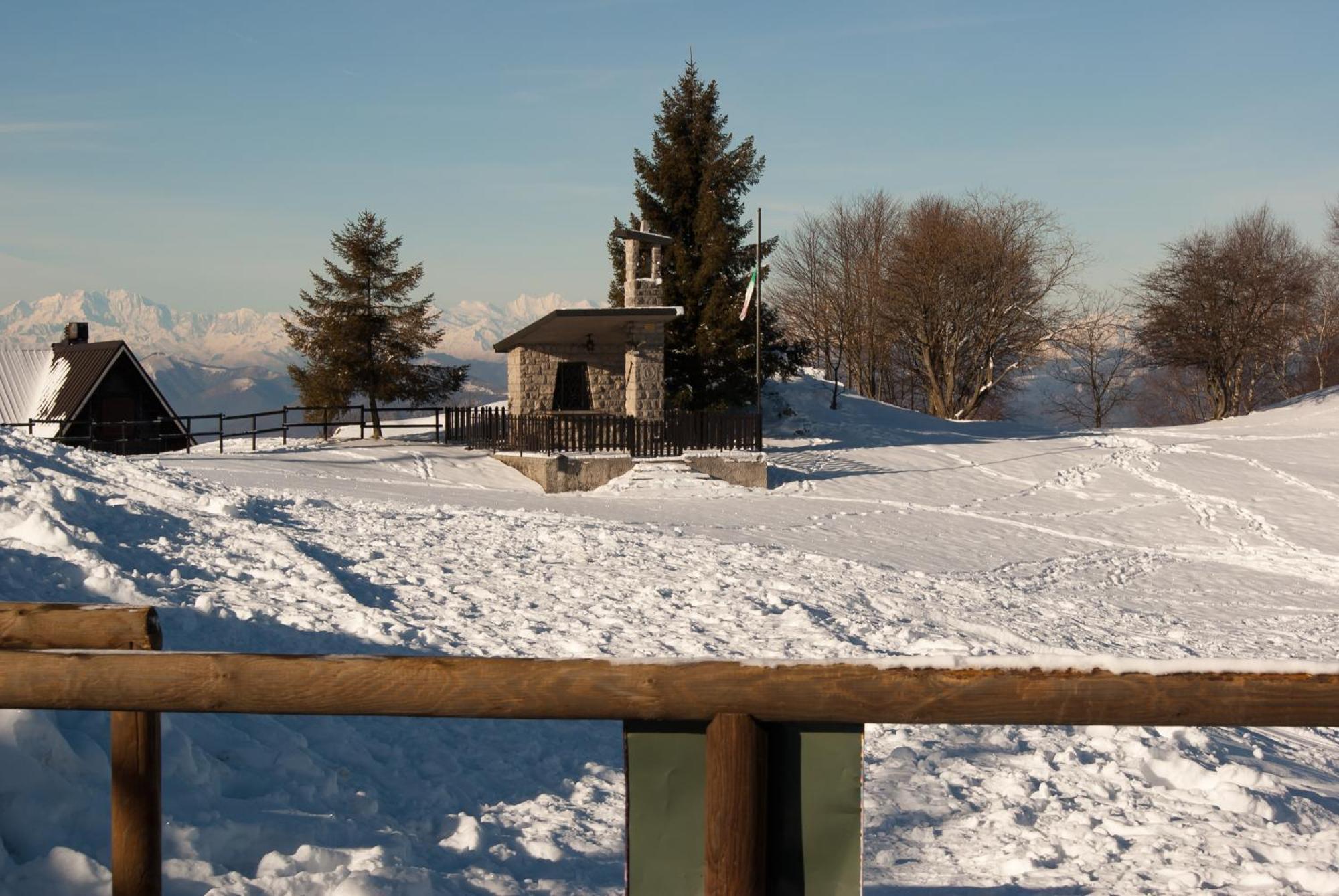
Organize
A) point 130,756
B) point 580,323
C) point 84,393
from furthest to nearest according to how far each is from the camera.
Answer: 1. point 84,393
2. point 580,323
3. point 130,756

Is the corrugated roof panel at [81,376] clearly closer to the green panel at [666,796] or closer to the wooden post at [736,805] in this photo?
the green panel at [666,796]

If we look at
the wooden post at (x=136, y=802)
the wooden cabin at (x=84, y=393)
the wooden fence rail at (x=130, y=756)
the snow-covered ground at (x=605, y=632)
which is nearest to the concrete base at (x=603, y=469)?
the snow-covered ground at (x=605, y=632)

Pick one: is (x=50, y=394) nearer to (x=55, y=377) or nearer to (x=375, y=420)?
(x=55, y=377)

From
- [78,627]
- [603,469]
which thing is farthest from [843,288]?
[78,627]

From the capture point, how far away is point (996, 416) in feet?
237

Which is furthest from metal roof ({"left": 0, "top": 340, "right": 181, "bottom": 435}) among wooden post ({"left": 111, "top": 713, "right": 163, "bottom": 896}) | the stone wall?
wooden post ({"left": 111, "top": 713, "right": 163, "bottom": 896})

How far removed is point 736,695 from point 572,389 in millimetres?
30280

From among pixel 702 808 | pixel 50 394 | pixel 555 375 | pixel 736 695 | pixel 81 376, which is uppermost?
pixel 81 376

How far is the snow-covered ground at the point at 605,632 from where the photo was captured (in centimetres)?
548

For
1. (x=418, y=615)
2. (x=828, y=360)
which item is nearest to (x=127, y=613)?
(x=418, y=615)

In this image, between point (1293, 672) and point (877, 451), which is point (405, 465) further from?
point (1293, 672)

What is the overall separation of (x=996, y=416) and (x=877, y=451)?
4081 centimetres

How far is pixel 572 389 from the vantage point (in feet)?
108

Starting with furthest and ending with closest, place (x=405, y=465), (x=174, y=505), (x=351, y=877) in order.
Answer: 1. (x=405, y=465)
2. (x=174, y=505)
3. (x=351, y=877)
